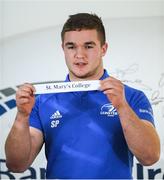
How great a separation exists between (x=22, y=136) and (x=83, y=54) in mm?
400

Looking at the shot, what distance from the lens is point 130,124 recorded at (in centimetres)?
106

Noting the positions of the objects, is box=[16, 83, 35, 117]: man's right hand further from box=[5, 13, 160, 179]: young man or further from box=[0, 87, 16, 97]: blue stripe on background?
box=[0, 87, 16, 97]: blue stripe on background

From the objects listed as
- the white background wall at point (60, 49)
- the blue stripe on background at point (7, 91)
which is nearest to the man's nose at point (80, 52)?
the white background wall at point (60, 49)

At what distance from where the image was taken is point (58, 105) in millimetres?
1304

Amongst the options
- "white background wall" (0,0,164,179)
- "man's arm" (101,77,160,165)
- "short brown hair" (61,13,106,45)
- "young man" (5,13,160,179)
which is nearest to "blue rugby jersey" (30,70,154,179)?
"young man" (5,13,160,179)

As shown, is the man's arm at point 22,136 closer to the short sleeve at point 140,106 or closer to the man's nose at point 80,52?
the man's nose at point 80,52

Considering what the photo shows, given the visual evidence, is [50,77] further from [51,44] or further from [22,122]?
[22,122]

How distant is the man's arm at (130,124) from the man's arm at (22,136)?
0.88 ft

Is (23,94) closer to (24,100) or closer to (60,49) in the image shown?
(24,100)

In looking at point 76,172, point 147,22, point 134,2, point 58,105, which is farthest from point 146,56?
point 76,172

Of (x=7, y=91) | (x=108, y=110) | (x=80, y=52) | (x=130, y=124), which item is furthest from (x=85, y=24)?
(x=7, y=91)

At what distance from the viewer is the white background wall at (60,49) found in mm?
1806

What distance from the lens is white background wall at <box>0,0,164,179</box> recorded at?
181 cm

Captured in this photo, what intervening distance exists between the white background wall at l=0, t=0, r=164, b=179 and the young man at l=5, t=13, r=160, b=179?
50 cm
